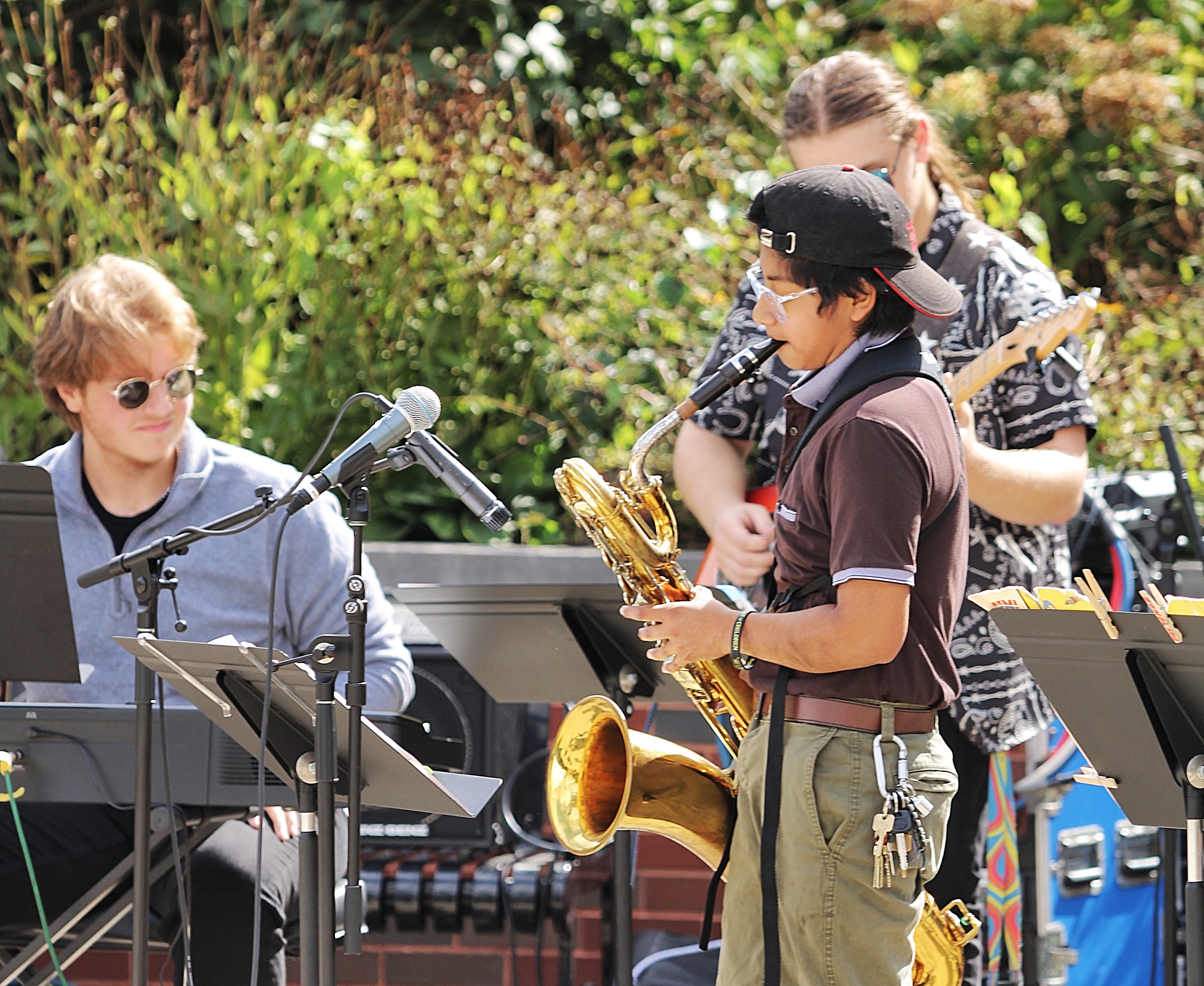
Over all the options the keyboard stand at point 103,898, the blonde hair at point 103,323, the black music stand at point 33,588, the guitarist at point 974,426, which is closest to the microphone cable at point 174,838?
the keyboard stand at point 103,898

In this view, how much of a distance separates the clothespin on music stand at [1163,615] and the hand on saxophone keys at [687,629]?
60 cm

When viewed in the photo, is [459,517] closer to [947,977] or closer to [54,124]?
[54,124]

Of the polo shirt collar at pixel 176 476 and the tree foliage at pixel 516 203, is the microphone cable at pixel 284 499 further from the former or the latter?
the tree foliage at pixel 516 203

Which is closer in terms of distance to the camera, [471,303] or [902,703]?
[902,703]

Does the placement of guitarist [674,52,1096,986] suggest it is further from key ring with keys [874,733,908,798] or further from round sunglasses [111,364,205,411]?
round sunglasses [111,364,205,411]

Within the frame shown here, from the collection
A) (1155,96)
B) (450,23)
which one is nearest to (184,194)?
(450,23)

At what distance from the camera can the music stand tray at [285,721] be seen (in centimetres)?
232

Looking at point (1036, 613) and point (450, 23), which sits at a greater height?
point (450, 23)

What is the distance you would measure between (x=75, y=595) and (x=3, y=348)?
2096 mm

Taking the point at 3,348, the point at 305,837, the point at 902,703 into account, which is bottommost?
the point at 305,837

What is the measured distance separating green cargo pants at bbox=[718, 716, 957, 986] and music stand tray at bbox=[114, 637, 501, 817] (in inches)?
19.0

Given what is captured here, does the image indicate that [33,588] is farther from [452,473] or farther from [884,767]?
[884,767]

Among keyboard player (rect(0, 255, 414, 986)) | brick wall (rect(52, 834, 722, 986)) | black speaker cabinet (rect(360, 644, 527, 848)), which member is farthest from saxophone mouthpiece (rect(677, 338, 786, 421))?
brick wall (rect(52, 834, 722, 986))

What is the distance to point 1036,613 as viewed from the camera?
213 centimetres
